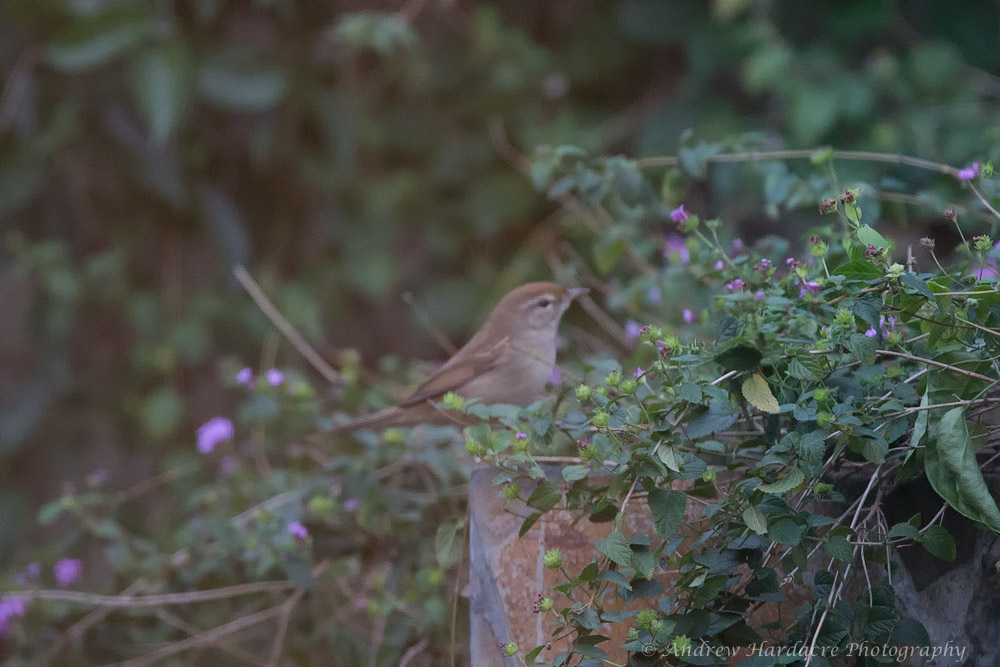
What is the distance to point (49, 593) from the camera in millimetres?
2639

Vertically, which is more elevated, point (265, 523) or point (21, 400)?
point (265, 523)

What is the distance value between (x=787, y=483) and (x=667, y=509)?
18cm

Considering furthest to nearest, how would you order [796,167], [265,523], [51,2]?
[51,2], [796,167], [265,523]

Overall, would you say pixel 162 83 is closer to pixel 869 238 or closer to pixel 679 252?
pixel 679 252

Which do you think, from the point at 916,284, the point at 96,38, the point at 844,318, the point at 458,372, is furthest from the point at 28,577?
the point at 916,284

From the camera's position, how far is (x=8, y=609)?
104 inches

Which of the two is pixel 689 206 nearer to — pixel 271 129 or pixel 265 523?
pixel 271 129

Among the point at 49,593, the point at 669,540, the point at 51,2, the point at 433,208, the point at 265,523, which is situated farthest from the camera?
the point at 433,208

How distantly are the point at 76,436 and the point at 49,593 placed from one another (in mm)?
1722

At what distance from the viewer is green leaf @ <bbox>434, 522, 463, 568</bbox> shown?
185 cm

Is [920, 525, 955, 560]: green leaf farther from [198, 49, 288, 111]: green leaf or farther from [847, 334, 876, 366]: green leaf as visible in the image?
[198, 49, 288, 111]: green leaf

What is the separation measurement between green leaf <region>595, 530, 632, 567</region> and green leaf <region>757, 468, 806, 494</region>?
0.70 ft

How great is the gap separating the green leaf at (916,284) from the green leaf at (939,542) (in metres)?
0.35

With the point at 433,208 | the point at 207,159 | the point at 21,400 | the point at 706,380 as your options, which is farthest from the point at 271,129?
the point at 706,380
